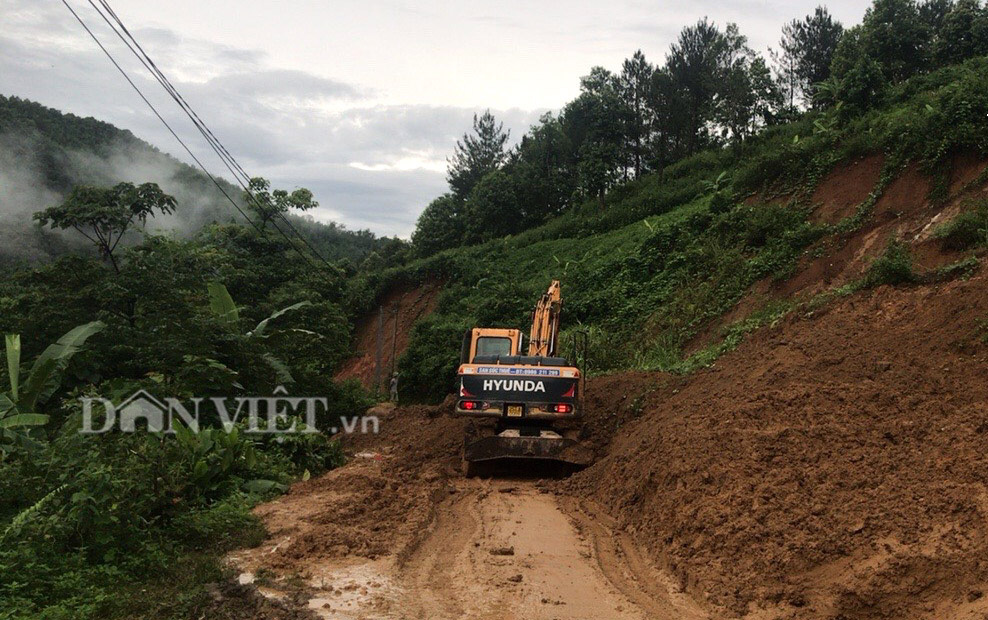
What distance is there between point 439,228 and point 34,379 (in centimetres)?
4483

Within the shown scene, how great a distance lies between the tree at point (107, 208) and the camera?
808 inches

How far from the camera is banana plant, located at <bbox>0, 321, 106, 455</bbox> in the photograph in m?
9.40

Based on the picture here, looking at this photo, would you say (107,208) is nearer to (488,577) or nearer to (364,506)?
(364,506)

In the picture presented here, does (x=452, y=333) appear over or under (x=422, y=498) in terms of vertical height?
over

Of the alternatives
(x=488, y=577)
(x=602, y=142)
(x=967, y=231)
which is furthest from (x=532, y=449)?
(x=602, y=142)

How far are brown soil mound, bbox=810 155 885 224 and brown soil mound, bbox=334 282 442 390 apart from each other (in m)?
21.6

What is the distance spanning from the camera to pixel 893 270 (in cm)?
1462

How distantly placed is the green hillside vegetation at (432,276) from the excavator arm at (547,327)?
2795 mm

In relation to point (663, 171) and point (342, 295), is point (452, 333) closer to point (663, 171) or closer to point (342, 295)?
point (342, 295)

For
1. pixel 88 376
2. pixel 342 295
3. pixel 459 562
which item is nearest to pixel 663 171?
pixel 342 295

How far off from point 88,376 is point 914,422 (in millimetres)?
11423

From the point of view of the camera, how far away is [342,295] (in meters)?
36.9

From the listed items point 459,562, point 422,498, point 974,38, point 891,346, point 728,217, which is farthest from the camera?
point 974,38

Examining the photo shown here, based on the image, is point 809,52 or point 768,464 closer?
point 768,464
